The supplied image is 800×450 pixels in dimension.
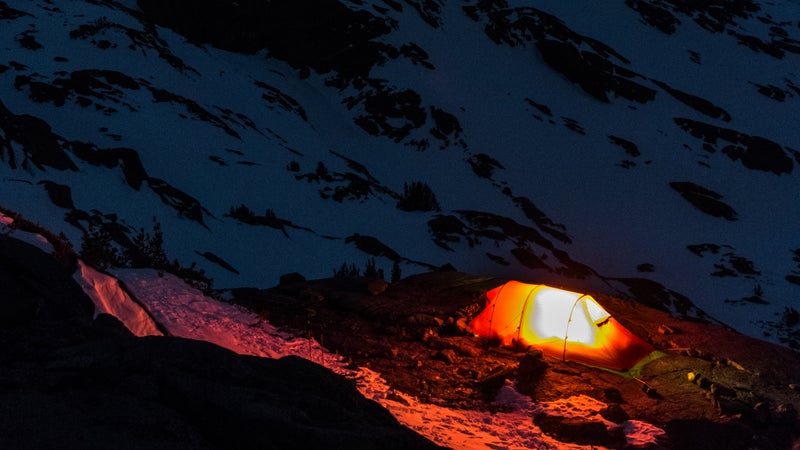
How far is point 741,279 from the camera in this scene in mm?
20938

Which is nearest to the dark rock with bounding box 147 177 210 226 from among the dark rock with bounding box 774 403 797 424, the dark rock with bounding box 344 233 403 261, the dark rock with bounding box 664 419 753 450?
the dark rock with bounding box 344 233 403 261

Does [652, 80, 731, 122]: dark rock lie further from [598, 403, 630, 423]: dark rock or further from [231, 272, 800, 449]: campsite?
[598, 403, 630, 423]: dark rock

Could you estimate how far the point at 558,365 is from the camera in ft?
29.1

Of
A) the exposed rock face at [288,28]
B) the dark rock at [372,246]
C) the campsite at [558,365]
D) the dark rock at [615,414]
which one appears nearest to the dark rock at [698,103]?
the exposed rock face at [288,28]

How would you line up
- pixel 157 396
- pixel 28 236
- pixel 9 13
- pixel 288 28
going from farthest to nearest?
1. pixel 288 28
2. pixel 9 13
3. pixel 28 236
4. pixel 157 396

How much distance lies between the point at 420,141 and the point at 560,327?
732 inches

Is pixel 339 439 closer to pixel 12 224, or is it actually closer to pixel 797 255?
pixel 12 224

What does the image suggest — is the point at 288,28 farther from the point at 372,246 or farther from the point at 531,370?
the point at 531,370

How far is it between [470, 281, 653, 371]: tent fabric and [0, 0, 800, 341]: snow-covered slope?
665 cm

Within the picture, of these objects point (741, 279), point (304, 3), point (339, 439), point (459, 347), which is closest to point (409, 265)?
point (459, 347)

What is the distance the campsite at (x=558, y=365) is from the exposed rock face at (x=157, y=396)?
399 cm

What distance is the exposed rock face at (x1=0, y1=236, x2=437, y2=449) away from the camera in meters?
2.84

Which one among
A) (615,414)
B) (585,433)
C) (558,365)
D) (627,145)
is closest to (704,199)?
(627,145)

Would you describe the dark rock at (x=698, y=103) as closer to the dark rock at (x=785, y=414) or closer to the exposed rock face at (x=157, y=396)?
the dark rock at (x=785, y=414)
